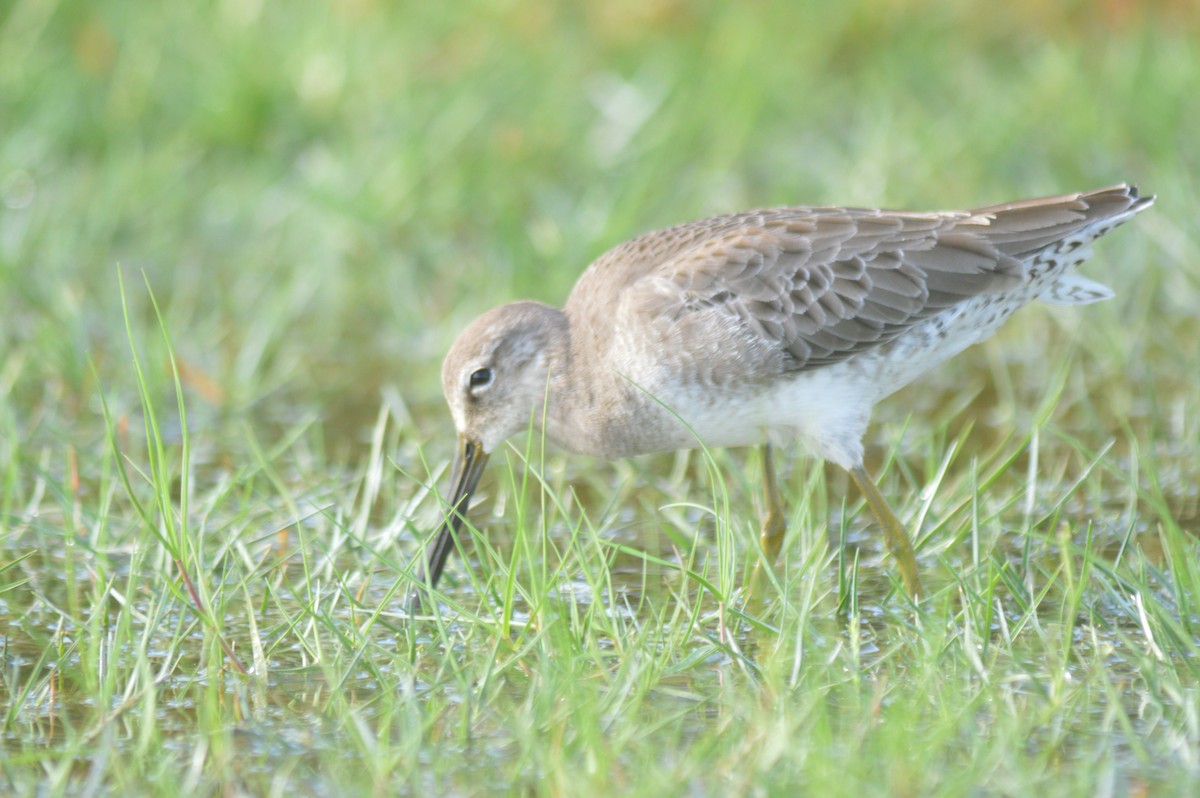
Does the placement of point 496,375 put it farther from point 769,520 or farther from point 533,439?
point 769,520

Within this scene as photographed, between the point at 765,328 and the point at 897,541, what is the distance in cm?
72

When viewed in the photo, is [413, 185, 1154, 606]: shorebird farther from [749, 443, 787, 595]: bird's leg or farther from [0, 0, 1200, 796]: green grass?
[0, 0, 1200, 796]: green grass

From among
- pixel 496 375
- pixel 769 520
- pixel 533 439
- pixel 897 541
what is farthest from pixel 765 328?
pixel 533 439

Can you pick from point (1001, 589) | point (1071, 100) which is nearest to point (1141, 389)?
point (1001, 589)

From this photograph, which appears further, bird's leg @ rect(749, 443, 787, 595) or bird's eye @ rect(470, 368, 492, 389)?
bird's eye @ rect(470, 368, 492, 389)

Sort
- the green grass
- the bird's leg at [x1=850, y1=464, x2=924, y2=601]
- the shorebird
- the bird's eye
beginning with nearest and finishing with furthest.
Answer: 1. the green grass
2. the bird's leg at [x1=850, y1=464, x2=924, y2=601]
3. the shorebird
4. the bird's eye

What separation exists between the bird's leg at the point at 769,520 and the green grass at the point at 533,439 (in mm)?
107

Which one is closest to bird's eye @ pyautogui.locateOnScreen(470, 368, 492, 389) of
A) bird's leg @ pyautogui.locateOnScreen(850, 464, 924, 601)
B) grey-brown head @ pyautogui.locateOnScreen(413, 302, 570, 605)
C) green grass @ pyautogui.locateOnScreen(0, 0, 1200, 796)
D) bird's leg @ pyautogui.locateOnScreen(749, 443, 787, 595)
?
grey-brown head @ pyautogui.locateOnScreen(413, 302, 570, 605)

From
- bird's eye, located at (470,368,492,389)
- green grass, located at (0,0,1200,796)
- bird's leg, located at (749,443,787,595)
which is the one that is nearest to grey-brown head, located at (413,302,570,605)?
bird's eye, located at (470,368,492,389)

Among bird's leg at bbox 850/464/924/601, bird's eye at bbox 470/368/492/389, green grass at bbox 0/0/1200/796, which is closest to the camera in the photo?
green grass at bbox 0/0/1200/796

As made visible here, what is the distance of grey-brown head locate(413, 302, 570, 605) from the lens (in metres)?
4.96

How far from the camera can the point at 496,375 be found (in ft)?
16.3

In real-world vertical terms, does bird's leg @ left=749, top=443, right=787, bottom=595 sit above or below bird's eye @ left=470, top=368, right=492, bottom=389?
below

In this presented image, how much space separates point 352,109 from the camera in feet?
26.3
